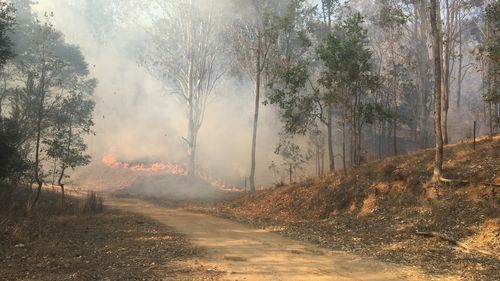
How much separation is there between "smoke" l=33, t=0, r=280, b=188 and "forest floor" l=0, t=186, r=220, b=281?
2665 centimetres

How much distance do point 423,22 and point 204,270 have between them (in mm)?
30195

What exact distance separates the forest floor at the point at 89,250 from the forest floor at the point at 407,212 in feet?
13.2

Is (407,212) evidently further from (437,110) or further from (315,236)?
(437,110)

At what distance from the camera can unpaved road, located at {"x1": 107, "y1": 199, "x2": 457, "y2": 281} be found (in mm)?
Answer: 8180

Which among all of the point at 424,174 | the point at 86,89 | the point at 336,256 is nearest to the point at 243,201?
the point at 424,174

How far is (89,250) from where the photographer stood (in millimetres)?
10359

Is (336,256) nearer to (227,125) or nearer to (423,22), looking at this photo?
(423,22)

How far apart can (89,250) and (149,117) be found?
40.9 metres

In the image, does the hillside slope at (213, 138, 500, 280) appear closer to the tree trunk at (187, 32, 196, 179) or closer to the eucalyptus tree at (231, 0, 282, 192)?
the eucalyptus tree at (231, 0, 282, 192)

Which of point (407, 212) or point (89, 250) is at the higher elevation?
point (407, 212)

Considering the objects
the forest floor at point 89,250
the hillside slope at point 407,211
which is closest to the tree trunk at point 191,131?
the hillside slope at point 407,211

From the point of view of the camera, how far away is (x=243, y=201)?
24.3 meters

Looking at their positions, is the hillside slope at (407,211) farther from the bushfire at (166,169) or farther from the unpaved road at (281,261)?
the bushfire at (166,169)

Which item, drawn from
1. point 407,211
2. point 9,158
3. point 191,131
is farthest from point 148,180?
point 407,211
